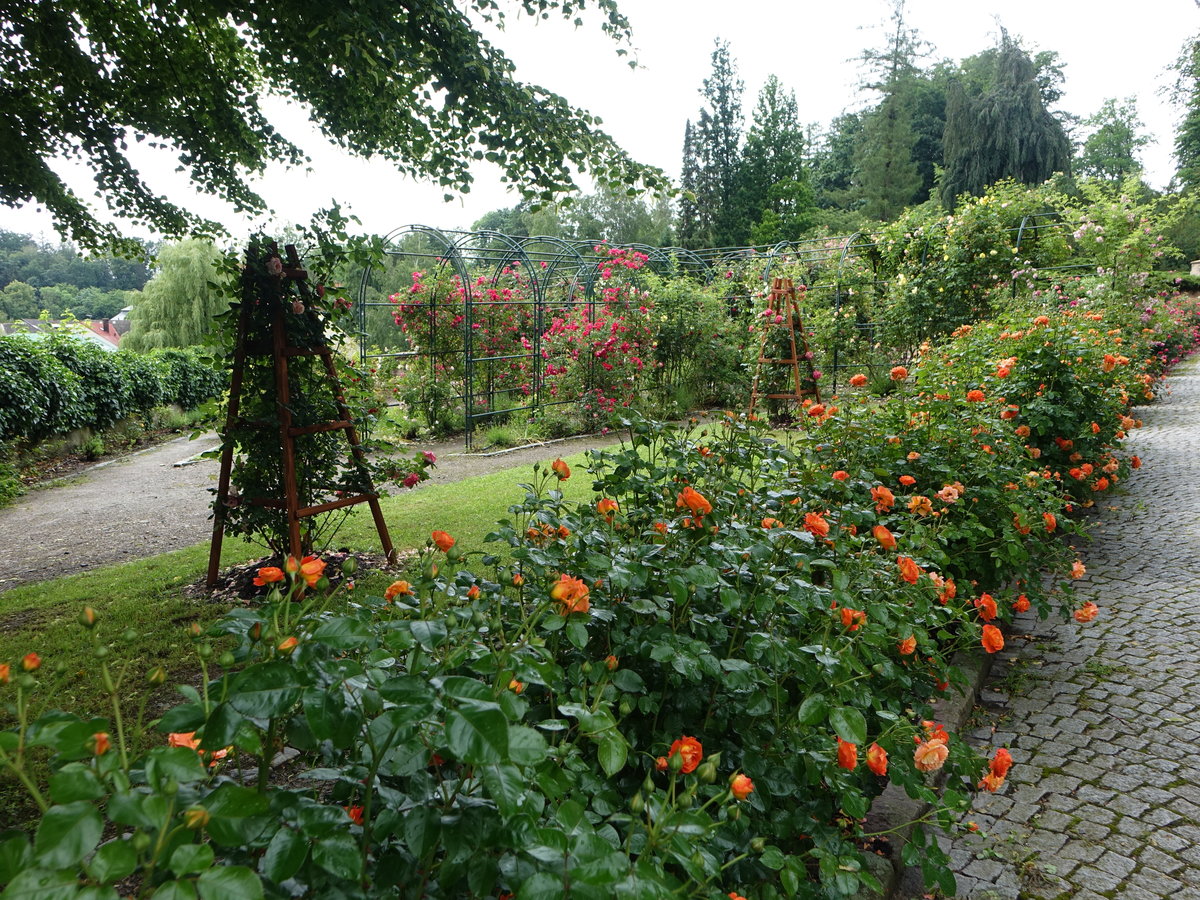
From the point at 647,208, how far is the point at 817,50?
433 inches

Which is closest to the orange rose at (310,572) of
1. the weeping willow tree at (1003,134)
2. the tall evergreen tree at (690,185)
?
the weeping willow tree at (1003,134)

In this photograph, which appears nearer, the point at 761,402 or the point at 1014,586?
the point at 1014,586

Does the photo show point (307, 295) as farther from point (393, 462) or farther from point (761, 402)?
point (761, 402)

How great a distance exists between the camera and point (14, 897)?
1.84ft

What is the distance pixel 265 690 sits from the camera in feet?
2.55

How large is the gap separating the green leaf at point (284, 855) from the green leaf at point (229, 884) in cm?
11

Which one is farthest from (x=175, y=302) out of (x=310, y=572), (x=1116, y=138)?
(x=1116, y=138)

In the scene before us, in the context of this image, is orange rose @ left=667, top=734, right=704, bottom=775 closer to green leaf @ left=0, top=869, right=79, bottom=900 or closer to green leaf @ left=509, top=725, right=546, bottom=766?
green leaf @ left=509, top=725, right=546, bottom=766

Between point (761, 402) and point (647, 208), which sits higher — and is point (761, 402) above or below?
below

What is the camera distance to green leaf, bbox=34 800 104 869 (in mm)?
600

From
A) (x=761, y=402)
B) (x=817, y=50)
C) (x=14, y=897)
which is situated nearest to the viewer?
(x=14, y=897)

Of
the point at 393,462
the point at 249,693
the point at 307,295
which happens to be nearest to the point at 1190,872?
the point at 249,693

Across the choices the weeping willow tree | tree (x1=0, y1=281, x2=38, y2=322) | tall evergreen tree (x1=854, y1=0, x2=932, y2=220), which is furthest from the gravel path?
tree (x1=0, y1=281, x2=38, y2=322)

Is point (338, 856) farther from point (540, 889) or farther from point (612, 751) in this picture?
point (612, 751)
